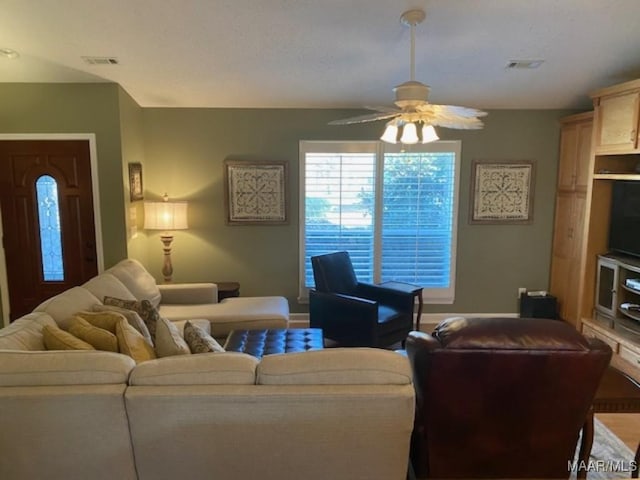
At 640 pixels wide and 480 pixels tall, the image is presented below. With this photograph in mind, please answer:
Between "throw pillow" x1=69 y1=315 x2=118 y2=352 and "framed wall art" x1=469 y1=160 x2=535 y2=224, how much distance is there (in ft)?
12.8

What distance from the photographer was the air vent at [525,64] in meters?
3.58

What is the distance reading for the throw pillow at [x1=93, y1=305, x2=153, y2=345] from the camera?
7.89 ft

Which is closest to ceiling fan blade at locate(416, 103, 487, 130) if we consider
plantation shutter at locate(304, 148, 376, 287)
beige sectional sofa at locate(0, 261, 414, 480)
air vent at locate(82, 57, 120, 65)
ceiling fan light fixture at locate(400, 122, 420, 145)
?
ceiling fan light fixture at locate(400, 122, 420, 145)

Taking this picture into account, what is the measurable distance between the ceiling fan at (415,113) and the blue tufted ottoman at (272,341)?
5.10 ft

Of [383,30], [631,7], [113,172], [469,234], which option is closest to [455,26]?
[383,30]

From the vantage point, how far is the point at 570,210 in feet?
14.8

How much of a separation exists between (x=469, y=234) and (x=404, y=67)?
2055mm

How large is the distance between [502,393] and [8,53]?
4.17 m

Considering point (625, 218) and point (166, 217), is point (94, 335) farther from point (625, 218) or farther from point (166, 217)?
point (625, 218)

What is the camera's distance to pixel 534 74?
12.6ft

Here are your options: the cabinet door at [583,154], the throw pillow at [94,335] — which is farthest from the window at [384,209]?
the throw pillow at [94,335]

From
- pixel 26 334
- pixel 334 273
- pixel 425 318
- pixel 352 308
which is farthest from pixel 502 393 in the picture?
Result: pixel 425 318

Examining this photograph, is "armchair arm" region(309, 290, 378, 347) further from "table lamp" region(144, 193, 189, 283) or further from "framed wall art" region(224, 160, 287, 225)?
"table lamp" region(144, 193, 189, 283)

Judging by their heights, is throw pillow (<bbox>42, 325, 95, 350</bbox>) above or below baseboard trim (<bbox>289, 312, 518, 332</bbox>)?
above
